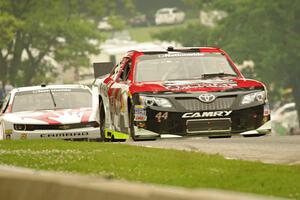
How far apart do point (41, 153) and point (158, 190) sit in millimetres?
10750

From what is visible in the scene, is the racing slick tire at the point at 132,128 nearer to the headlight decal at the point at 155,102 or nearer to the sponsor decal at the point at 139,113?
the sponsor decal at the point at 139,113

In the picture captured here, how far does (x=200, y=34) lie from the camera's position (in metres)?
82.2

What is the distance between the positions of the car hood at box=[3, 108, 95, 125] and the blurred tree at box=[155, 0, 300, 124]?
4355 centimetres

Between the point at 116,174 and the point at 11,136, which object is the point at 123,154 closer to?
the point at 116,174

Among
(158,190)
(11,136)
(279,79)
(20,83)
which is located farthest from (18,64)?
(158,190)

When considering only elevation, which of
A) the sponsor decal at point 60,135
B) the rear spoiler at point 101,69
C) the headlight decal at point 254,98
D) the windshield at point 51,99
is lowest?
the sponsor decal at point 60,135

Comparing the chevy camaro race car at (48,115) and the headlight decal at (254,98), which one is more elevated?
the headlight decal at (254,98)

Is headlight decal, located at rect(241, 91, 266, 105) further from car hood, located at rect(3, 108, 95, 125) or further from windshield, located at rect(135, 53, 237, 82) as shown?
car hood, located at rect(3, 108, 95, 125)

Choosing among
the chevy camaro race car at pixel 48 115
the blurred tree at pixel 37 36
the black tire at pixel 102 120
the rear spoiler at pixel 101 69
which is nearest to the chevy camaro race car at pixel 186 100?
the black tire at pixel 102 120

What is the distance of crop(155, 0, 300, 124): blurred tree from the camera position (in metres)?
68.1

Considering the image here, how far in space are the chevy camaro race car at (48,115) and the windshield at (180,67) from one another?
2849 mm

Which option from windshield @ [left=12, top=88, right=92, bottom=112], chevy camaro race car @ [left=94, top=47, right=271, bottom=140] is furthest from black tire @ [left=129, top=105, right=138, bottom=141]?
windshield @ [left=12, top=88, right=92, bottom=112]

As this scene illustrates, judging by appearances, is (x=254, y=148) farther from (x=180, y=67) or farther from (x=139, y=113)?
(x=139, y=113)

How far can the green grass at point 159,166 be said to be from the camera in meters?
12.6
